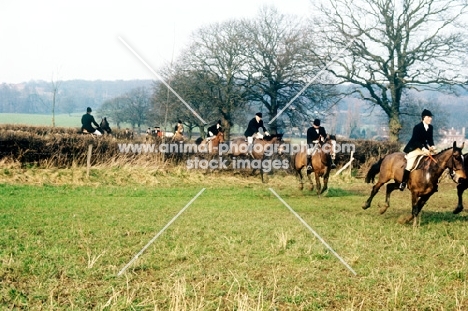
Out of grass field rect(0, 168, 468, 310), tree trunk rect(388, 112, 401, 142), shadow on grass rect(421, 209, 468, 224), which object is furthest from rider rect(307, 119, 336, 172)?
tree trunk rect(388, 112, 401, 142)

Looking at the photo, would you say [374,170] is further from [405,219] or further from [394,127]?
[394,127]

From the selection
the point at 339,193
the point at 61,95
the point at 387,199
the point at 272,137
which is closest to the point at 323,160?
the point at 339,193

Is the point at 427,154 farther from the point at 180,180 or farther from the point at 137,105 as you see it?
the point at 137,105

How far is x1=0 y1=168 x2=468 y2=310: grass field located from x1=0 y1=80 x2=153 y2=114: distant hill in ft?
284

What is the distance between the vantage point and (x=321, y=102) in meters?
39.6

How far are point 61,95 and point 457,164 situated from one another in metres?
131

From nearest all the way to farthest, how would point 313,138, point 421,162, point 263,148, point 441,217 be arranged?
1. point 421,162
2. point 441,217
3. point 313,138
4. point 263,148

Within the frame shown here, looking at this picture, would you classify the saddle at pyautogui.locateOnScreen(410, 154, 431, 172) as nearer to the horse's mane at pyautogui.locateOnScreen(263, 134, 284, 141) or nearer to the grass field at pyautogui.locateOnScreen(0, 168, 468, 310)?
the grass field at pyautogui.locateOnScreen(0, 168, 468, 310)

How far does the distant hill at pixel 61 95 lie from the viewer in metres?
112

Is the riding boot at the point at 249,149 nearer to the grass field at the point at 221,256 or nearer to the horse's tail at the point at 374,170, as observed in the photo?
the grass field at the point at 221,256

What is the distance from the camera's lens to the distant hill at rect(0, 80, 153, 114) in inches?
4390

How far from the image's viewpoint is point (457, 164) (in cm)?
977

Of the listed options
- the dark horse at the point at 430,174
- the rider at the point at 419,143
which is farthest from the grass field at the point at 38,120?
the dark horse at the point at 430,174

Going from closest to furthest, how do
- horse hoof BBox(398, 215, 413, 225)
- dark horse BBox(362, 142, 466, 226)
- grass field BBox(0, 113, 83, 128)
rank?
dark horse BBox(362, 142, 466, 226) < horse hoof BBox(398, 215, 413, 225) < grass field BBox(0, 113, 83, 128)
